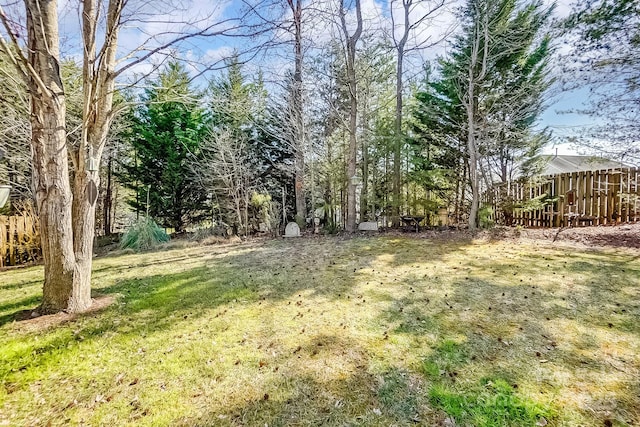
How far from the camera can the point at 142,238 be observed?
317 inches

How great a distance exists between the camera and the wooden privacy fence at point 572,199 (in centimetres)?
741

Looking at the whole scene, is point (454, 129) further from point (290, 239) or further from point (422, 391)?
point (422, 391)

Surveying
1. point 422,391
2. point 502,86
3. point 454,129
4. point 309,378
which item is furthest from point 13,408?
point 502,86

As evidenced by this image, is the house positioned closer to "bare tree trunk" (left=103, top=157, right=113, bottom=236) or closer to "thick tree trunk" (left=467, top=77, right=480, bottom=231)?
"thick tree trunk" (left=467, top=77, right=480, bottom=231)

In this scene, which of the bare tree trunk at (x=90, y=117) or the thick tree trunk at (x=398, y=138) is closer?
the bare tree trunk at (x=90, y=117)

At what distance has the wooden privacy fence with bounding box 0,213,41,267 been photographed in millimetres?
6633

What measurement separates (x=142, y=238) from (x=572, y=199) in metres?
11.5

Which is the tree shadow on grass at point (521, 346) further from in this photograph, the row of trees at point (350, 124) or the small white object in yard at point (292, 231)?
the small white object in yard at point (292, 231)

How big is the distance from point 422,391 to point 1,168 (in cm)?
1114

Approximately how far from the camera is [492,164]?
8.63m

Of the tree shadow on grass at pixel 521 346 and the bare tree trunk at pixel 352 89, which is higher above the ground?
the bare tree trunk at pixel 352 89

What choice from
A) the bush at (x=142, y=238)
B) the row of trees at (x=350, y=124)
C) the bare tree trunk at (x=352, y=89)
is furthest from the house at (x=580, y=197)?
the bush at (x=142, y=238)

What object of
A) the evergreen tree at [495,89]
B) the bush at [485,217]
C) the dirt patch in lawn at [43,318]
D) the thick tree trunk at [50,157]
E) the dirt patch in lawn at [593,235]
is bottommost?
the dirt patch in lawn at [43,318]

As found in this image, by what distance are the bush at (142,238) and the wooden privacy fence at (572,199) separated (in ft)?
30.1
